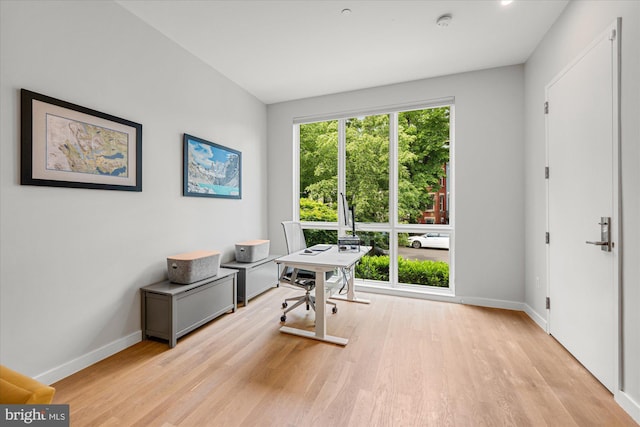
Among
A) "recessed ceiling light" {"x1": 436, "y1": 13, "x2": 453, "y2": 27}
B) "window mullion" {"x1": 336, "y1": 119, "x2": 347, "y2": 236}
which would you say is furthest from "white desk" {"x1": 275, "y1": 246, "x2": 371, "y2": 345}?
"recessed ceiling light" {"x1": 436, "y1": 13, "x2": 453, "y2": 27}

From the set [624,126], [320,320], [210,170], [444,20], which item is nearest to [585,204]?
[624,126]

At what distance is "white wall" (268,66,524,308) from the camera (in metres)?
3.23

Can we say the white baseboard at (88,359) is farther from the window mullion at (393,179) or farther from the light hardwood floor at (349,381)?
the window mullion at (393,179)

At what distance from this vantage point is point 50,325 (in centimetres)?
188

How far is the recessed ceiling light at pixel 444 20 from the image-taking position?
241 cm

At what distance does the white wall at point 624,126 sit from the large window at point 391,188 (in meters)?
0.98

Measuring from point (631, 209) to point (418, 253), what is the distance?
2.31 meters

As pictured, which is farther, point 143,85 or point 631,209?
point 143,85

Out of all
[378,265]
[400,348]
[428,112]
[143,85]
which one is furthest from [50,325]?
[428,112]

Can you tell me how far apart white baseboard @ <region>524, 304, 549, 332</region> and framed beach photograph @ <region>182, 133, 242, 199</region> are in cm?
370

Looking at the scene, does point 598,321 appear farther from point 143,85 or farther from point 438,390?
point 143,85

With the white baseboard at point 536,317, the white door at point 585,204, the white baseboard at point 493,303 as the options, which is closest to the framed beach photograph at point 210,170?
the white baseboard at point 493,303

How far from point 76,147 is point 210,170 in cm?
135

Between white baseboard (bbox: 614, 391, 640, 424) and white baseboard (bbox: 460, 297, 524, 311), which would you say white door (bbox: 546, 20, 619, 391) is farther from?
white baseboard (bbox: 460, 297, 524, 311)
